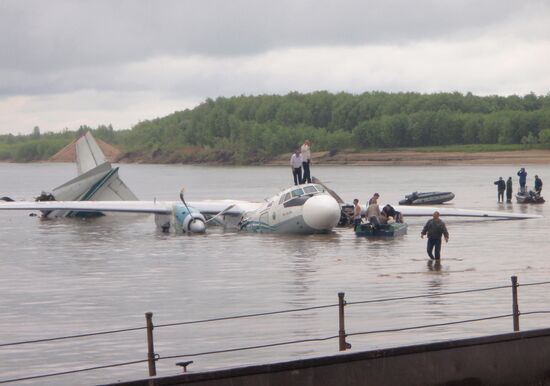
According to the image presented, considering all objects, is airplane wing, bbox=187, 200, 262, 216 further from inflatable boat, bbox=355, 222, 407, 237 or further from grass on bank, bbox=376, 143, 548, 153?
grass on bank, bbox=376, 143, 548, 153

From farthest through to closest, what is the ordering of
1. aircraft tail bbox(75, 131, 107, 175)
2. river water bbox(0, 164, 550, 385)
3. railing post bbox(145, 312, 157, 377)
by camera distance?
aircraft tail bbox(75, 131, 107, 175) → river water bbox(0, 164, 550, 385) → railing post bbox(145, 312, 157, 377)

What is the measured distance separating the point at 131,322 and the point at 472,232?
78.3 feet

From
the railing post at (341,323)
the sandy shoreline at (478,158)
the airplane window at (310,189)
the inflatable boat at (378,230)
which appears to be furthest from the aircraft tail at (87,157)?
the sandy shoreline at (478,158)

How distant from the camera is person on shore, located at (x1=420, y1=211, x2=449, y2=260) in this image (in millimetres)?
29000

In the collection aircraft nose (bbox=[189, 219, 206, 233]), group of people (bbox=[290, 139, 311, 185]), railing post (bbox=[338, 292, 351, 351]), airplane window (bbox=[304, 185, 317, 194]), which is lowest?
aircraft nose (bbox=[189, 219, 206, 233])

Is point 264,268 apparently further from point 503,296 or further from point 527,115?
point 527,115

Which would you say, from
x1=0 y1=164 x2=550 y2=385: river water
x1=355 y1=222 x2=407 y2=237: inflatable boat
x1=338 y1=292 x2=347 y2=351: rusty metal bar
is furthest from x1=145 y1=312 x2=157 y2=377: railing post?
x1=355 y1=222 x2=407 y2=237: inflatable boat

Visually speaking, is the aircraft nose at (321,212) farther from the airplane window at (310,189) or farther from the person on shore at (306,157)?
the person on shore at (306,157)

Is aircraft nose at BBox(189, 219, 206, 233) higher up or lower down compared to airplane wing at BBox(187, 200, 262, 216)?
lower down

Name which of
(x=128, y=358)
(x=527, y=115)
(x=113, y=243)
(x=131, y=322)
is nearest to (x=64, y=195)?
(x=113, y=243)

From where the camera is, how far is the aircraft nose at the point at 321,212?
3884 centimetres

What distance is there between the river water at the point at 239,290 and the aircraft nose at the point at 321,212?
791 millimetres

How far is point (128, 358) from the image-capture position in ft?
52.2

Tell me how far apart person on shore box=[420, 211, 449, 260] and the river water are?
25.5 inches
